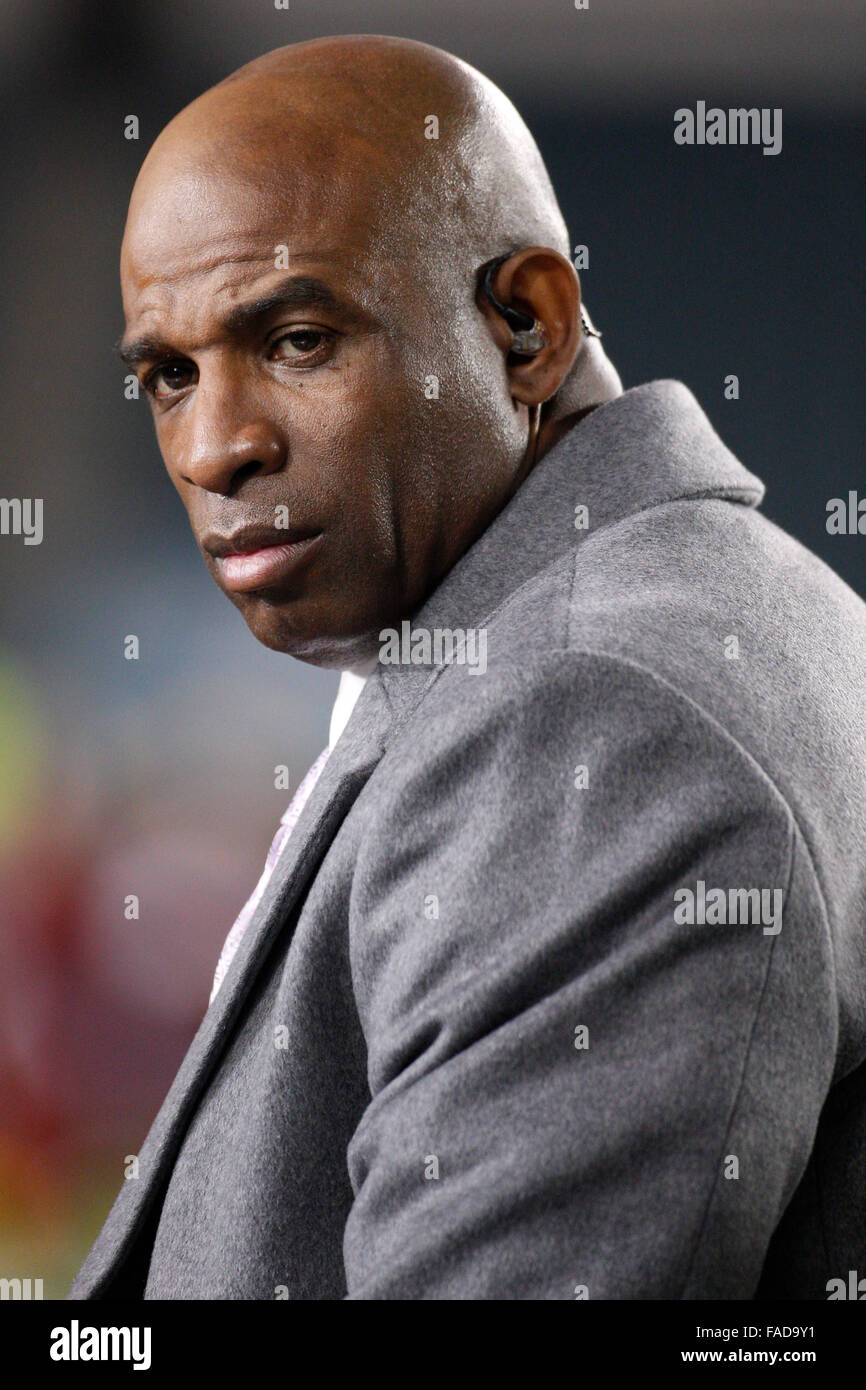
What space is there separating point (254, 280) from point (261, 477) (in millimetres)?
134

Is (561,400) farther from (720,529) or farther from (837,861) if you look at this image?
(837,861)

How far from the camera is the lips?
105 centimetres

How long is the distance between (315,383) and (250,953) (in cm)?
39

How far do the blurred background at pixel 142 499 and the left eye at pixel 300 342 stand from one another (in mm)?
1360

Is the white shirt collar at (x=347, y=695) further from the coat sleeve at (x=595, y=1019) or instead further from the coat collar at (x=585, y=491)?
the coat sleeve at (x=595, y=1019)

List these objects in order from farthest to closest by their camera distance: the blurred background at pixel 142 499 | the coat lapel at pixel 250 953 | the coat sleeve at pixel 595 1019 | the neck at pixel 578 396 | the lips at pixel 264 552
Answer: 1. the blurred background at pixel 142 499
2. the neck at pixel 578 396
3. the lips at pixel 264 552
4. the coat lapel at pixel 250 953
5. the coat sleeve at pixel 595 1019

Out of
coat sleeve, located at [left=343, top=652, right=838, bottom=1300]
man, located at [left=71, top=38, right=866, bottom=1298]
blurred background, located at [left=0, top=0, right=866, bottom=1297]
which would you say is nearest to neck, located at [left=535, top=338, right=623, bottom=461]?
man, located at [left=71, top=38, right=866, bottom=1298]

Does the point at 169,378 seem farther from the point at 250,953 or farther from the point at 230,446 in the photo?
the point at 250,953

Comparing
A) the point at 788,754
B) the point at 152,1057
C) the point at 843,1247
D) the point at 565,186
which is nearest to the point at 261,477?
the point at 788,754

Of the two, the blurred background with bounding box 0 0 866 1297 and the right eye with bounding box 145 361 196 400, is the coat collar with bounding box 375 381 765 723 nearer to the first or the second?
the right eye with bounding box 145 361 196 400

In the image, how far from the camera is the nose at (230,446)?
102 cm

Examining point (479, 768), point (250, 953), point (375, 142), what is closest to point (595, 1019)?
point (479, 768)

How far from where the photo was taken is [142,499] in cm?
252

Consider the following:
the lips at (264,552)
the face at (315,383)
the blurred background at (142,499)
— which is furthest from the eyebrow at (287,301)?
the blurred background at (142,499)
